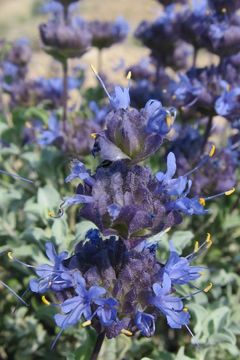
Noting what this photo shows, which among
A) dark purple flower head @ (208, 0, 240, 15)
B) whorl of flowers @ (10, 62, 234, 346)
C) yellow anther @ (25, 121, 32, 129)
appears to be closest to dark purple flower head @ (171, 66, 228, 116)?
dark purple flower head @ (208, 0, 240, 15)

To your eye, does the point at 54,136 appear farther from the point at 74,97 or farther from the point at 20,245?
the point at 74,97

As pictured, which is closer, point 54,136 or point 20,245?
point 20,245

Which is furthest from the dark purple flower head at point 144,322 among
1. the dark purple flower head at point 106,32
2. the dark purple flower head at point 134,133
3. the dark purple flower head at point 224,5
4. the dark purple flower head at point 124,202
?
the dark purple flower head at point 106,32

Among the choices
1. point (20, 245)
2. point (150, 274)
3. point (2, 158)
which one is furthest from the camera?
point (2, 158)

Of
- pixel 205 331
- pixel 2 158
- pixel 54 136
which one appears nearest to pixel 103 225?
pixel 205 331

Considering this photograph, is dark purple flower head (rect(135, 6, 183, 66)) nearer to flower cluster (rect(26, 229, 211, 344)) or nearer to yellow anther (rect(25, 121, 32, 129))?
yellow anther (rect(25, 121, 32, 129))

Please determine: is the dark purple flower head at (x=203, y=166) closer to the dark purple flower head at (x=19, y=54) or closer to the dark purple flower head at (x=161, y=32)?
the dark purple flower head at (x=161, y=32)
